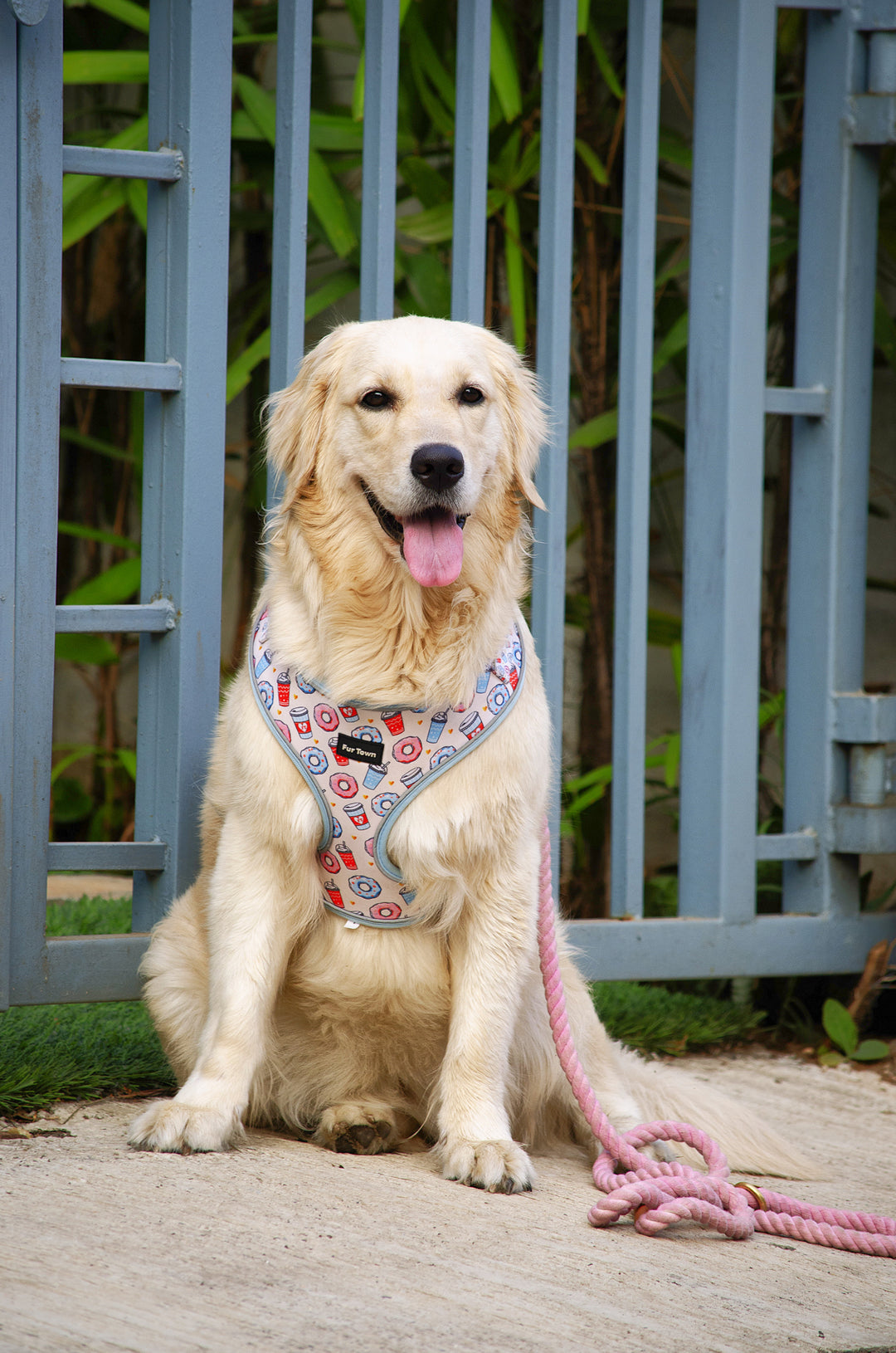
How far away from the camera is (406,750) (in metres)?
2.25

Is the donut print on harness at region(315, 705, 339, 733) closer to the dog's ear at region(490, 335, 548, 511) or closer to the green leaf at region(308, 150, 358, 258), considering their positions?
the dog's ear at region(490, 335, 548, 511)

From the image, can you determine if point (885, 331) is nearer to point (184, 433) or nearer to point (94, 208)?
point (184, 433)

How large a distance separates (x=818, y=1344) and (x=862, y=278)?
257cm

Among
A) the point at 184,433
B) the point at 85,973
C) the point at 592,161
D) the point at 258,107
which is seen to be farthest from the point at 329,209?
the point at 85,973

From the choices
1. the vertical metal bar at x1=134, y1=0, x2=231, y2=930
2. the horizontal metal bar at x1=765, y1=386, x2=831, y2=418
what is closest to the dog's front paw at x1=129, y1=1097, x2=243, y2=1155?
the vertical metal bar at x1=134, y1=0, x2=231, y2=930

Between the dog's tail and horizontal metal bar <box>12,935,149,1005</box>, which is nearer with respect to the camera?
the dog's tail

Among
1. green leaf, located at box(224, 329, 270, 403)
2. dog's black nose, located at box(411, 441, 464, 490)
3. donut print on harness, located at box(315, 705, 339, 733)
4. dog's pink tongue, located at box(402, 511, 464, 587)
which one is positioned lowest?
donut print on harness, located at box(315, 705, 339, 733)

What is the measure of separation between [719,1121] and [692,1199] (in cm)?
49

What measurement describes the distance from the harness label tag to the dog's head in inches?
11.2

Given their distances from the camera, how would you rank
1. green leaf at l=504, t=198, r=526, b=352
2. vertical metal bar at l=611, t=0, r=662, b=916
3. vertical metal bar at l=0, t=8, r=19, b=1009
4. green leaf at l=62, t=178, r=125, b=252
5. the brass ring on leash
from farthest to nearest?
green leaf at l=504, t=198, r=526, b=352
green leaf at l=62, t=178, r=125, b=252
vertical metal bar at l=611, t=0, r=662, b=916
vertical metal bar at l=0, t=8, r=19, b=1009
the brass ring on leash

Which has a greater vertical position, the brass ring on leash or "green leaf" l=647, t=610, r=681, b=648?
"green leaf" l=647, t=610, r=681, b=648

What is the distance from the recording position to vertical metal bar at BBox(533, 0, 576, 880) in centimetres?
300

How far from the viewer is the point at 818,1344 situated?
167 centimetres

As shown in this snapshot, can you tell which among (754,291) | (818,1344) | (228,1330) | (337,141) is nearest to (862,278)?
(754,291)
